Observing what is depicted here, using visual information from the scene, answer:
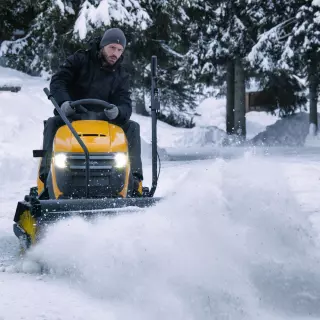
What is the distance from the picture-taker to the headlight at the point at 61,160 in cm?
585

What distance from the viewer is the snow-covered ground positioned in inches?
169

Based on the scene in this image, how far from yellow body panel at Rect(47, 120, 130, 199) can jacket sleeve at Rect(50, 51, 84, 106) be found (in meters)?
0.45

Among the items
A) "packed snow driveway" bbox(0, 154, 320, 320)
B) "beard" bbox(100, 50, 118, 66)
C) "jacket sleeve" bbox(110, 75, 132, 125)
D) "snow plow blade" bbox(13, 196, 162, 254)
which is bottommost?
"packed snow driveway" bbox(0, 154, 320, 320)

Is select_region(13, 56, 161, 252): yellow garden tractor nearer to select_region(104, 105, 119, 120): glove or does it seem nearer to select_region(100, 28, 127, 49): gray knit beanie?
select_region(104, 105, 119, 120): glove

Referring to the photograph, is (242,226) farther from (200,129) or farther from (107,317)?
(200,129)

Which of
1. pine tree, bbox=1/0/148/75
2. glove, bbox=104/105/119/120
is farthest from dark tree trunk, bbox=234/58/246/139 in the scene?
glove, bbox=104/105/119/120

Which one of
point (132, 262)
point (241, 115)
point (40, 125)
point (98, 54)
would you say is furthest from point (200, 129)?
point (132, 262)

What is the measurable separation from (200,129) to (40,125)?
45.8 feet

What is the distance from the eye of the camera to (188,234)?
5.16m

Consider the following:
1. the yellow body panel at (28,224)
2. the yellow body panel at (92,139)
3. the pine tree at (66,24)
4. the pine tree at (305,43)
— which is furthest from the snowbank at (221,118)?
the yellow body panel at (28,224)

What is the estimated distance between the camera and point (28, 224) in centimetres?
570

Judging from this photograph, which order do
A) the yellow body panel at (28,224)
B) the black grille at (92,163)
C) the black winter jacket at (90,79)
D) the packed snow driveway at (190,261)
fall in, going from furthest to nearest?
the black winter jacket at (90,79) < the black grille at (92,163) < the yellow body panel at (28,224) < the packed snow driveway at (190,261)

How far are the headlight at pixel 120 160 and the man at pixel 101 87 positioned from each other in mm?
288

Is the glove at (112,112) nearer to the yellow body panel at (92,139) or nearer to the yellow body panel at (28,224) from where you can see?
the yellow body panel at (92,139)
